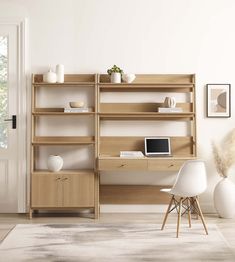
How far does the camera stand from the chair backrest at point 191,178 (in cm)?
421

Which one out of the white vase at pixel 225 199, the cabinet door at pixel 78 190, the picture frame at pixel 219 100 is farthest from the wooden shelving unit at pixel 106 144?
the white vase at pixel 225 199

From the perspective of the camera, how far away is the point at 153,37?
213 inches

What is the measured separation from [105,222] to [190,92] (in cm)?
185

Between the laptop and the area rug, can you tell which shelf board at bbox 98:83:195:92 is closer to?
the laptop

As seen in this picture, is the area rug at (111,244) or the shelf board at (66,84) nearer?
the area rug at (111,244)

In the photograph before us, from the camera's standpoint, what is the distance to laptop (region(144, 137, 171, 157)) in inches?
208

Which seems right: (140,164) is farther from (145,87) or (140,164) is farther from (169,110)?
(145,87)

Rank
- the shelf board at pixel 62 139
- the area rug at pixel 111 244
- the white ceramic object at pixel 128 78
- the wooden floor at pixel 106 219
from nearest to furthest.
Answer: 1. the area rug at pixel 111 244
2. the wooden floor at pixel 106 219
3. the white ceramic object at pixel 128 78
4. the shelf board at pixel 62 139

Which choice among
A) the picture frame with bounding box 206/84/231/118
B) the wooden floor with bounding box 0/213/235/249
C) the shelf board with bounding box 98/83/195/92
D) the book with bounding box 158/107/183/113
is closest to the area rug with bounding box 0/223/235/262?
the wooden floor with bounding box 0/213/235/249

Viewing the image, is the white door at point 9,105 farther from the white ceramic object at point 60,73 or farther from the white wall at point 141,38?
the white ceramic object at point 60,73

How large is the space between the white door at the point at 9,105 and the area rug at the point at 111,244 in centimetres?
87

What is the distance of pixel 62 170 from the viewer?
5.32m

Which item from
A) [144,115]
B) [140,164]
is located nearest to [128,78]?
[144,115]

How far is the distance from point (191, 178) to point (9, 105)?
7.84 feet
